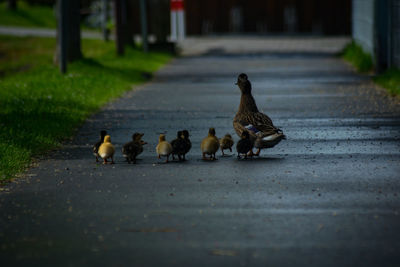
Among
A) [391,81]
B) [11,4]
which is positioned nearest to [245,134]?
[391,81]

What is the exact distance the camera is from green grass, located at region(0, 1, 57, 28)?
51188 mm

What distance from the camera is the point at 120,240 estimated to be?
25.0 ft

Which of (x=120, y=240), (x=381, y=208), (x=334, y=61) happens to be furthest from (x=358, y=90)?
(x=120, y=240)

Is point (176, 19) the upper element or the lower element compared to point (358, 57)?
upper

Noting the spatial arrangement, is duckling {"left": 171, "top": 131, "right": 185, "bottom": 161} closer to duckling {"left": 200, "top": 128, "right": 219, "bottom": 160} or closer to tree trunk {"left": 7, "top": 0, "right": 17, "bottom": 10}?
duckling {"left": 200, "top": 128, "right": 219, "bottom": 160}

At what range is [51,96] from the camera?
18.5 metres

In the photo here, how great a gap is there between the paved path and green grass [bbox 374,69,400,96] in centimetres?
238

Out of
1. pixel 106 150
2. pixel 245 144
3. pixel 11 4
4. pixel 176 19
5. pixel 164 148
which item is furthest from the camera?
pixel 11 4

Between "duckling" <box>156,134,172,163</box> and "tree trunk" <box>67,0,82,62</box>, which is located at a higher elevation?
"tree trunk" <box>67,0,82,62</box>

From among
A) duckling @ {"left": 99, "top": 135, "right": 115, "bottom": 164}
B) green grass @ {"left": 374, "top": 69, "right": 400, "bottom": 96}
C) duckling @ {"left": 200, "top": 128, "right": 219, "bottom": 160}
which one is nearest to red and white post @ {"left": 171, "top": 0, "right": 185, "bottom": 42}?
green grass @ {"left": 374, "top": 69, "right": 400, "bottom": 96}


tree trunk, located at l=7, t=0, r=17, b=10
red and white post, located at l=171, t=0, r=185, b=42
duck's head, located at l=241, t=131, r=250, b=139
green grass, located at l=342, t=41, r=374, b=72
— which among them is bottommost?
duck's head, located at l=241, t=131, r=250, b=139

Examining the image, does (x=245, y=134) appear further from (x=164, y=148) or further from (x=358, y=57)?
(x=358, y=57)

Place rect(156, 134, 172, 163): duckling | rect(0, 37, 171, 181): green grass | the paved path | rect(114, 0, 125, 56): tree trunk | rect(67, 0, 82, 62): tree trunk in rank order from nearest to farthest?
the paved path, rect(156, 134, 172, 163): duckling, rect(0, 37, 171, 181): green grass, rect(67, 0, 82, 62): tree trunk, rect(114, 0, 125, 56): tree trunk

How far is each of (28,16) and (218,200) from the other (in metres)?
46.2
